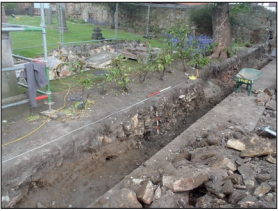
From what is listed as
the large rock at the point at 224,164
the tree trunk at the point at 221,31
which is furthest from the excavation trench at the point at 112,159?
the tree trunk at the point at 221,31

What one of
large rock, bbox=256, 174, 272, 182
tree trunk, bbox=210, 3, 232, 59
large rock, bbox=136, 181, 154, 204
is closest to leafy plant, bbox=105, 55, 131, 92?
large rock, bbox=136, 181, 154, 204

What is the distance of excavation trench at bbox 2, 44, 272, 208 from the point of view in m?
3.89

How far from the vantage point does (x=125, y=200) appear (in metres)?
3.25

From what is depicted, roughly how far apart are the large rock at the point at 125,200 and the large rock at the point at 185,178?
53cm

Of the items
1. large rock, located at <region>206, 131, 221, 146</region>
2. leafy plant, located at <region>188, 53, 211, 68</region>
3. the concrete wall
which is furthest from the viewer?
leafy plant, located at <region>188, 53, 211, 68</region>

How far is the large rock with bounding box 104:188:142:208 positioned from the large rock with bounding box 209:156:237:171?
1.50 m

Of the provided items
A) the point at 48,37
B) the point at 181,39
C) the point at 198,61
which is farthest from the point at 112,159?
the point at 48,37

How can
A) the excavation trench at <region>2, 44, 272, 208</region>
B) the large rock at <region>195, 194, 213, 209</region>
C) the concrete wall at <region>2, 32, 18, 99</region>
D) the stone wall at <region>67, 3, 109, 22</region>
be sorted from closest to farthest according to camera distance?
the large rock at <region>195, 194, 213, 209</region>
the excavation trench at <region>2, 44, 272, 208</region>
the concrete wall at <region>2, 32, 18, 99</region>
the stone wall at <region>67, 3, 109, 22</region>

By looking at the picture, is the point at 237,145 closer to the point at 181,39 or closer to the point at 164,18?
the point at 181,39

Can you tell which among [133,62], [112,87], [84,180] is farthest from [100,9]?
[84,180]

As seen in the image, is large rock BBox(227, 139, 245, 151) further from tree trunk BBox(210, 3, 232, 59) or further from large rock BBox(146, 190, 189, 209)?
tree trunk BBox(210, 3, 232, 59)

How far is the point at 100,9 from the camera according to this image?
51.8ft

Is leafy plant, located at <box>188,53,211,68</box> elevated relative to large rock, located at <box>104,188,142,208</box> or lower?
elevated

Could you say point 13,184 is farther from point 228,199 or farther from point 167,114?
point 167,114
